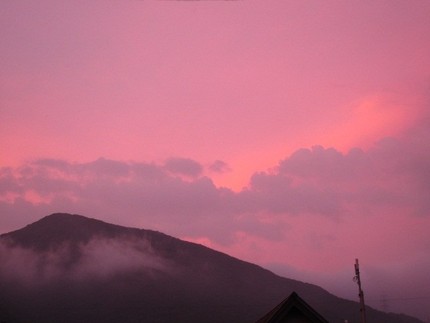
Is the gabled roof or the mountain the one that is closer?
the gabled roof

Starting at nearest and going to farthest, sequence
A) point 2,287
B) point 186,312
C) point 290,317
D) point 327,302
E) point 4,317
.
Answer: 1. point 290,317
2. point 4,317
3. point 186,312
4. point 2,287
5. point 327,302

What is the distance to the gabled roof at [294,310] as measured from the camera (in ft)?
74.0

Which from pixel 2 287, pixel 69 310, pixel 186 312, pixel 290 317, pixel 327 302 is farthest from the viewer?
pixel 327 302

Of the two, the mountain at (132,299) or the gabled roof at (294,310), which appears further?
the mountain at (132,299)

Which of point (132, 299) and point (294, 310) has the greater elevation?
point (132, 299)

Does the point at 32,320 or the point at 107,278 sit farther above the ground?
the point at 107,278

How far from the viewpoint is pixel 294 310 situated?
23094mm

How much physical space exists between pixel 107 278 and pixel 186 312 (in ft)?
157

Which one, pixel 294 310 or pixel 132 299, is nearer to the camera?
pixel 294 310

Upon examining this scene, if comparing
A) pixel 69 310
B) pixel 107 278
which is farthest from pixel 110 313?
pixel 107 278

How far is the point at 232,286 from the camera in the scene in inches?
7795

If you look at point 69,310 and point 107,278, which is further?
point 107,278

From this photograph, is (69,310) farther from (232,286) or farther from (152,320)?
(232,286)

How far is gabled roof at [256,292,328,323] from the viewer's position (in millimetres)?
22562
